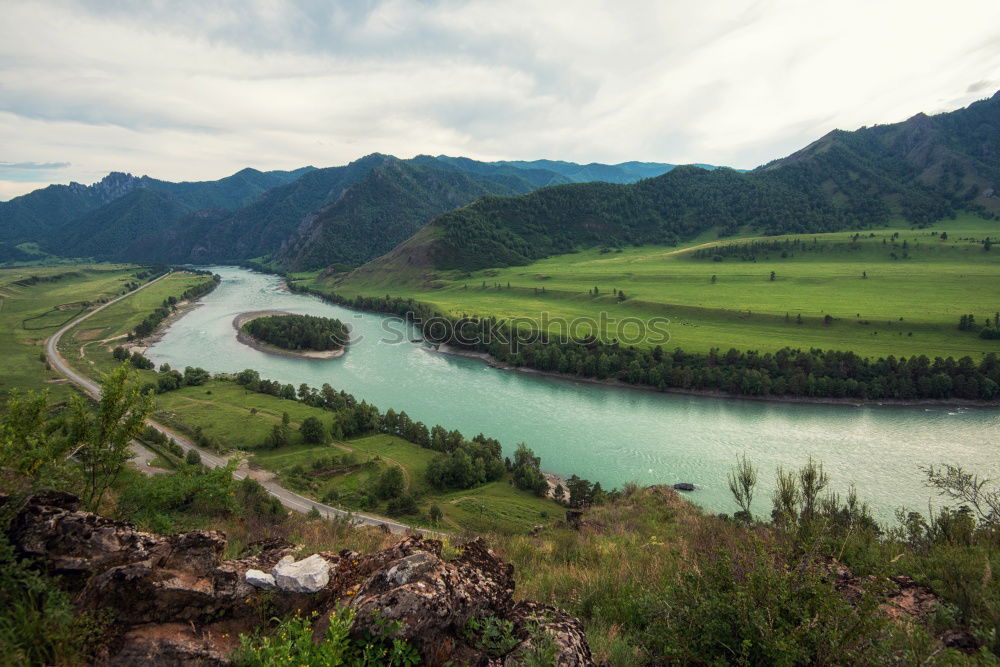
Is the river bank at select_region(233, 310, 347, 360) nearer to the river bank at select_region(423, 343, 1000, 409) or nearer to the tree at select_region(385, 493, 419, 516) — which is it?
the river bank at select_region(423, 343, 1000, 409)

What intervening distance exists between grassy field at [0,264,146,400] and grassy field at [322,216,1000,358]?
60006mm

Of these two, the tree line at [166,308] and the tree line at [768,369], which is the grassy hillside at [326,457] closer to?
the tree line at [166,308]

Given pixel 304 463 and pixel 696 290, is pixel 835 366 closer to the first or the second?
pixel 696 290

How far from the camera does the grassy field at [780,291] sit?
64375mm

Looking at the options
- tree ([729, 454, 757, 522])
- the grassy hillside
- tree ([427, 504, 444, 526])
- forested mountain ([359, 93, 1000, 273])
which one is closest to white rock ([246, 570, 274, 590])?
tree ([729, 454, 757, 522])

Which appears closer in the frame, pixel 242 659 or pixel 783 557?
pixel 242 659

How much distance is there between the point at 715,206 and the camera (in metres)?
177

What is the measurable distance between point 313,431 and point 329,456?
4420 mm

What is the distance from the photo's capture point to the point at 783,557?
6402mm

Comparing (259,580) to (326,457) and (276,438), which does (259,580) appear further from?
(276,438)

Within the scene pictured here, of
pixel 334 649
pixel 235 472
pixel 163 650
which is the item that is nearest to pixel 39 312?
pixel 235 472

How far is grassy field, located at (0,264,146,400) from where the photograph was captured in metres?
58.7

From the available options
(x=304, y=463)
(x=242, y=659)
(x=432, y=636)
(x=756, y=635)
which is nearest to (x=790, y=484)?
(x=756, y=635)

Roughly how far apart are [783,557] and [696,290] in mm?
94716
